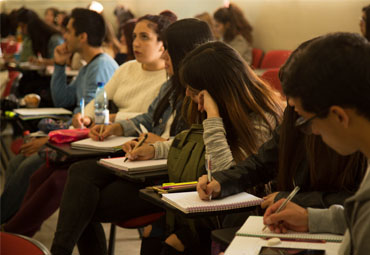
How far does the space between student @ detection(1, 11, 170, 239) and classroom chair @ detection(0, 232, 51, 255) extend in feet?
5.03

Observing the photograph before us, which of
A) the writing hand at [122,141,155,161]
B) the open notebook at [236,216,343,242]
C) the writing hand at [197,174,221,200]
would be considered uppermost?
the open notebook at [236,216,343,242]

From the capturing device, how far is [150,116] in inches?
132

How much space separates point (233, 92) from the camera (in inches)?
89.7

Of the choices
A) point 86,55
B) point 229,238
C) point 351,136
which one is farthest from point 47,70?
point 351,136

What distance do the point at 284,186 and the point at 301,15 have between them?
5.19 meters

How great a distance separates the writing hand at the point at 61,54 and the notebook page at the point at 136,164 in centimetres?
208

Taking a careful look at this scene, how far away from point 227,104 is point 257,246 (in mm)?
902

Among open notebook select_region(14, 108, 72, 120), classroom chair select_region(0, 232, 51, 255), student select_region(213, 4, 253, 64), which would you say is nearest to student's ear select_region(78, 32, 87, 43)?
open notebook select_region(14, 108, 72, 120)

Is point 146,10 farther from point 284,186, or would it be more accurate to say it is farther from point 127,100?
point 284,186

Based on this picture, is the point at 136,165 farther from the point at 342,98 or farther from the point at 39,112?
the point at 39,112

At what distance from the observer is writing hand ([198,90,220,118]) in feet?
7.34

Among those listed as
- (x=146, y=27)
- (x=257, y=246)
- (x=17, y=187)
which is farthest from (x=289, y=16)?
(x=257, y=246)

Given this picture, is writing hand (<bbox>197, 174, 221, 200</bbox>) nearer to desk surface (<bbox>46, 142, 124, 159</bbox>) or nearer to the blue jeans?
desk surface (<bbox>46, 142, 124, 159</bbox>)

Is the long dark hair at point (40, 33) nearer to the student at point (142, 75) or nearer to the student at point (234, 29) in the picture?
the student at point (234, 29)
